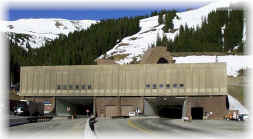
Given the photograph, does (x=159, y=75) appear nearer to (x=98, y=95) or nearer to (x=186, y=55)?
(x=98, y=95)

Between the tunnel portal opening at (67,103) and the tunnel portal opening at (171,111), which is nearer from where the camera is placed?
the tunnel portal opening at (67,103)

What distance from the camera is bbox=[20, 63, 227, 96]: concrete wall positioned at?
88.6 metres

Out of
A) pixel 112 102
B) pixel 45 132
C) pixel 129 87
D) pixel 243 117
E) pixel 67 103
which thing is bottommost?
pixel 243 117

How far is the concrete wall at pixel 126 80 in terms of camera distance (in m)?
88.6

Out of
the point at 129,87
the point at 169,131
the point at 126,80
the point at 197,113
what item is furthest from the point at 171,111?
the point at 169,131

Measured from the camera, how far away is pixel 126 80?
93.1 metres

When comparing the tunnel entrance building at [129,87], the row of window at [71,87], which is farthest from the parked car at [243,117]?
the row of window at [71,87]

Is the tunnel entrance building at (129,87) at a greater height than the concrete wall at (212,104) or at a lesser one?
greater

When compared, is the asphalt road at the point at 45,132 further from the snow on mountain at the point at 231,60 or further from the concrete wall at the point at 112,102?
the snow on mountain at the point at 231,60

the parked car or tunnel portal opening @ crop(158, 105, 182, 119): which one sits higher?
the parked car

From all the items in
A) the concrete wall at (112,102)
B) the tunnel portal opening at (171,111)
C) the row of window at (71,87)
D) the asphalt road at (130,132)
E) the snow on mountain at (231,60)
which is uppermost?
the snow on mountain at (231,60)

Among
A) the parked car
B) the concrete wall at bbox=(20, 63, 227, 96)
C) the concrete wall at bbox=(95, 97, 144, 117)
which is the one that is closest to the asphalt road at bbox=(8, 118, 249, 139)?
the parked car

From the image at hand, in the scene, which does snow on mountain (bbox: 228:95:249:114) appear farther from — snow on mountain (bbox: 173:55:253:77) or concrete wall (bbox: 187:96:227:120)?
snow on mountain (bbox: 173:55:253:77)

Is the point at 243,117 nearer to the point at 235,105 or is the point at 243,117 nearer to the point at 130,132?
the point at 235,105
